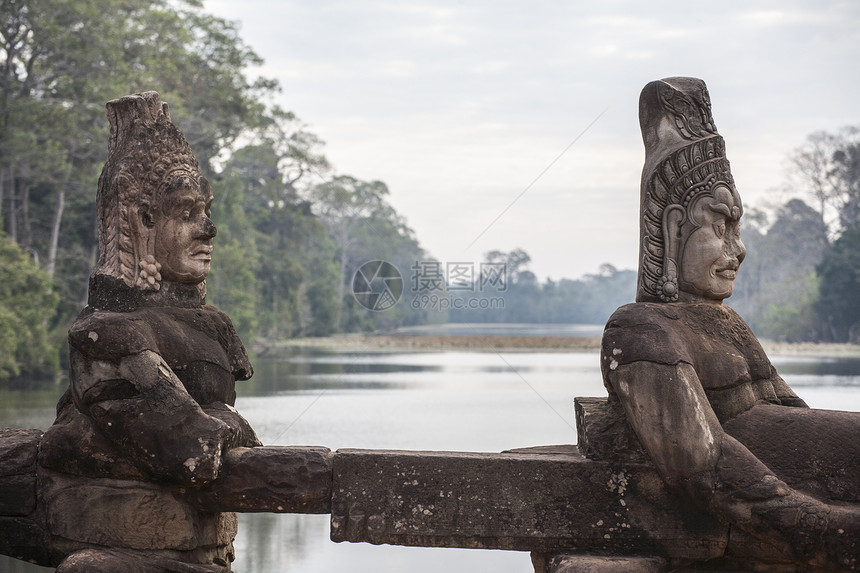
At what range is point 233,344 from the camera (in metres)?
4.57

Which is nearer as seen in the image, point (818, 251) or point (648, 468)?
point (648, 468)

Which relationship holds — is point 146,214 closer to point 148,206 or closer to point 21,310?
point 148,206

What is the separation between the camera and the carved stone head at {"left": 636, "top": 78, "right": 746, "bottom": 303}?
4090 mm

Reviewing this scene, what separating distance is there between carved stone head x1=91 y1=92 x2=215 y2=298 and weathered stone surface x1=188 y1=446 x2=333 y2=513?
912 millimetres

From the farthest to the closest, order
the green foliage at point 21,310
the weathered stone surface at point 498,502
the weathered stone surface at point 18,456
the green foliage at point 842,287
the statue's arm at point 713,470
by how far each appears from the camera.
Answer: the green foliage at point 842,287 → the green foliage at point 21,310 → the weathered stone surface at point 18,456 → the weathered stone surface at point 498,502 → the statue's arm at point 713,470

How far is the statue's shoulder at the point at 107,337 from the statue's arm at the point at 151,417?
3 cm

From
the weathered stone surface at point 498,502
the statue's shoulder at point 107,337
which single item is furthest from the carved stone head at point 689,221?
the statue's shoulder at point 107,337

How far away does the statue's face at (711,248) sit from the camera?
4082 millimetres

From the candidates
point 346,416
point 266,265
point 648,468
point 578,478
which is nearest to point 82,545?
point 578,478

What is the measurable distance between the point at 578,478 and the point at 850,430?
1066 millimetres

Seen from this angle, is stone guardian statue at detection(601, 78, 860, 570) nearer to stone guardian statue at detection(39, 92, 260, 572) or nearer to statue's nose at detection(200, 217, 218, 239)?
stone guardian statue at detection(39, 92, 260, 572)

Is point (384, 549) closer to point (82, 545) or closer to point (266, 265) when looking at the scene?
point (82, 545)
